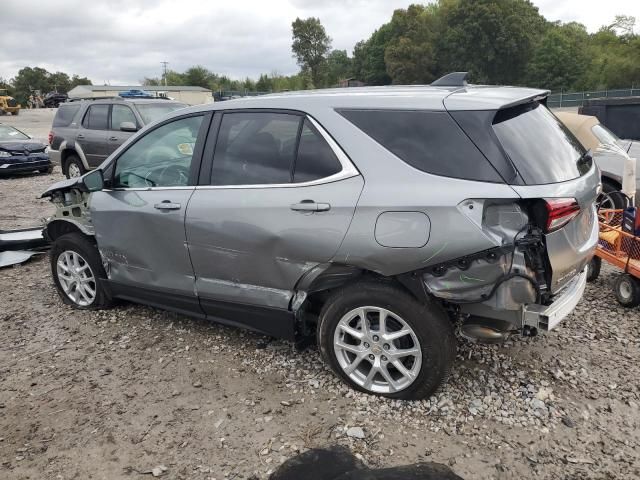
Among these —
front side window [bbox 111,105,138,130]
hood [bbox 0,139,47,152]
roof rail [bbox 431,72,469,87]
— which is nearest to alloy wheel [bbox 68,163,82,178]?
front side window [bbox 111,105,138,130]

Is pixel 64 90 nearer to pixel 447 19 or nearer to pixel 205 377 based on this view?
pixel 447 19

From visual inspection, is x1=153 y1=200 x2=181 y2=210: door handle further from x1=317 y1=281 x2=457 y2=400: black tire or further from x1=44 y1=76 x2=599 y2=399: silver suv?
x1=317 y1=281 x2=457 y2=400: black tire

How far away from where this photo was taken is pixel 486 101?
2826 millimetres

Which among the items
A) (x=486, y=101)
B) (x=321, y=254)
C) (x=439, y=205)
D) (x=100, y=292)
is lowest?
(x=100, y=292)

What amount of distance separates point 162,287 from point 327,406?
1.63 meters

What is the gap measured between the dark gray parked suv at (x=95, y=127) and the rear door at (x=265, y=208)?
6999 mm

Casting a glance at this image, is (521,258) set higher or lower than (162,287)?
higher

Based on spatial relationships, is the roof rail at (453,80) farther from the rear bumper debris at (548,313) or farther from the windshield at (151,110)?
the windshield at (151,110)

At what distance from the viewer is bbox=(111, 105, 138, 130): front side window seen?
10242mm

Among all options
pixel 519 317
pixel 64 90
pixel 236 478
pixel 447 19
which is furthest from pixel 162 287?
pixel 64 90

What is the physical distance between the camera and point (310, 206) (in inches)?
120

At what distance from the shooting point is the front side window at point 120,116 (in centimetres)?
1024

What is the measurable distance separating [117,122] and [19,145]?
200 inches

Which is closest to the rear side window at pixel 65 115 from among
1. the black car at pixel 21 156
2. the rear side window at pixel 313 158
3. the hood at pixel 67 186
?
the black car at pixel 21 156
